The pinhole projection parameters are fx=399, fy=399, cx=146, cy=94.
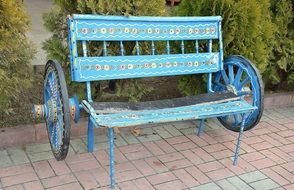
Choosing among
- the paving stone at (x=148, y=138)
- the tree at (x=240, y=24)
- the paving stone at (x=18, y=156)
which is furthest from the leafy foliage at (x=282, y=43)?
the paving stone at (x=18, y=156)

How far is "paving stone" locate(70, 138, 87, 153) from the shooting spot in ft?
11.5

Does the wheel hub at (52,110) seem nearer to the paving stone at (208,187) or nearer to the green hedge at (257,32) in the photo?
the paving stone at (208,187)

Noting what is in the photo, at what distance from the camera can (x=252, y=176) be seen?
3264mm

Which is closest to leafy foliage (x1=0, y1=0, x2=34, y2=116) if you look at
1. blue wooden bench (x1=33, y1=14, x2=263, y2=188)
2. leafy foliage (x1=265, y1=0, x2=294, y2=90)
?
blue wooden bench (x1=33, y1=14, x2=263, y2=188)

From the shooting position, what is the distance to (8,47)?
324cm

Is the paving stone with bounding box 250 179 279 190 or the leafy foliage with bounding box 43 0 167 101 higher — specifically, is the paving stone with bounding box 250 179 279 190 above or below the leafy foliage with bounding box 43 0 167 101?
below

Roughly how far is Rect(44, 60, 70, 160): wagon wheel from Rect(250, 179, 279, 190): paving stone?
58.9 inches

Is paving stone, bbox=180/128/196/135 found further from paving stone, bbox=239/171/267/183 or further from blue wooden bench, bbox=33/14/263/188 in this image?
paving stone, bbox=239/171/267/183

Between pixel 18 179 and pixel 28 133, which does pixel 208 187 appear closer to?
pixel 18 179

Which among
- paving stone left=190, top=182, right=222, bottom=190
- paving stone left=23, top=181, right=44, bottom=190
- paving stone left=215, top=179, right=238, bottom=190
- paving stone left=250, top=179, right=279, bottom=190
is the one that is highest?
paving stone left=23, top=181, right=44, bottom=190

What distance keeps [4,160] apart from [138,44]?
150cm

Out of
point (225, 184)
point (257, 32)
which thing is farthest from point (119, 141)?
point (257, 32)

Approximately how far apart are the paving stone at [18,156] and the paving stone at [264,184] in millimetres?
1843

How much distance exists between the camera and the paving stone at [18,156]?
10.7 ft
